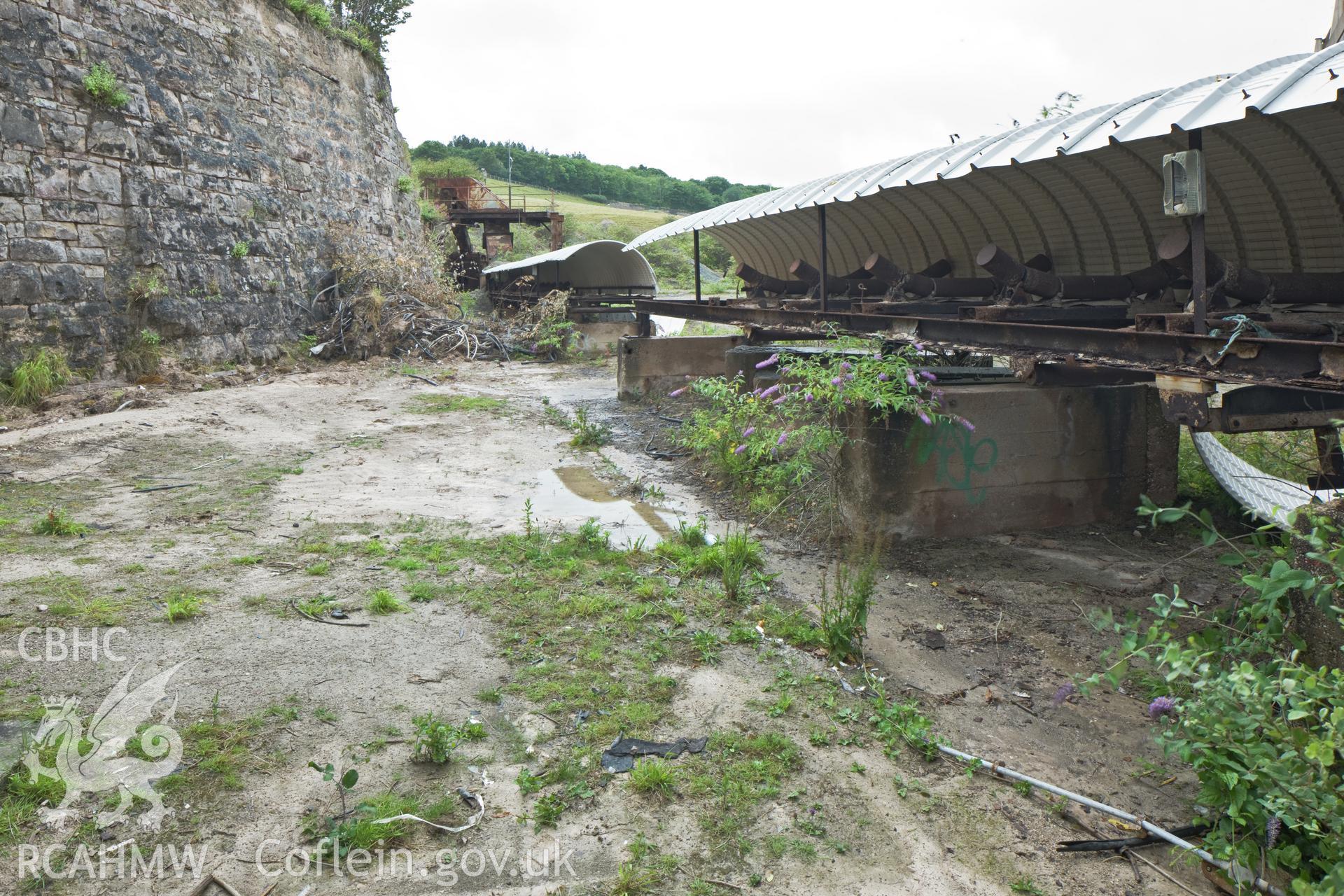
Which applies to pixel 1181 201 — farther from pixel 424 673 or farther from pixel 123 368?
pixel 123 368

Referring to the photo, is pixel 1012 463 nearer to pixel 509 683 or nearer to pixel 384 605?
pixel 509 683

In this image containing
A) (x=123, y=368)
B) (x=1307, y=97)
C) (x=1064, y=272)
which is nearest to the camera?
(x=1307, y=97)

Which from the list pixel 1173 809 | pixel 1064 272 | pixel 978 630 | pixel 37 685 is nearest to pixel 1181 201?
pixel 978 630

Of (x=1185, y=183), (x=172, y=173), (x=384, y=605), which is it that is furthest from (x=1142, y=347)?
(x=172, y=173)

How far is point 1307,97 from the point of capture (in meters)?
3.94

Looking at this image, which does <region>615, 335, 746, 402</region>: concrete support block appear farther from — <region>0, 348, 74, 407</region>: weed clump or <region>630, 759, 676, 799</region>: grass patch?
<region>630, 759, 676, 799</region>: grass patch

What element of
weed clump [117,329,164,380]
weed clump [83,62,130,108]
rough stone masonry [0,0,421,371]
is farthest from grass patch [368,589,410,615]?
→ weed clump [83,62,130,108]

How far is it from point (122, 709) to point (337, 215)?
14954 mm

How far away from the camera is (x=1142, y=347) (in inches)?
206

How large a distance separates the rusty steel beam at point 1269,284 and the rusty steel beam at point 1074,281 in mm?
848

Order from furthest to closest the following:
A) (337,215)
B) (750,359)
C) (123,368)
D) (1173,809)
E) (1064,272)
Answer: (337,215) < (123,368) < (750,359) < (1064,272) < (1173,809)

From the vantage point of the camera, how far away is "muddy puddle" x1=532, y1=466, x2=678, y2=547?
6465 millimetres

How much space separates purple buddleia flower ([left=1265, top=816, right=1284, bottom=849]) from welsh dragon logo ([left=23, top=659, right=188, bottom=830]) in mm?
3434

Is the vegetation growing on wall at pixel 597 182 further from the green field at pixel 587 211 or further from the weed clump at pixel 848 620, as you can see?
the weed clump at pixel 848 620
